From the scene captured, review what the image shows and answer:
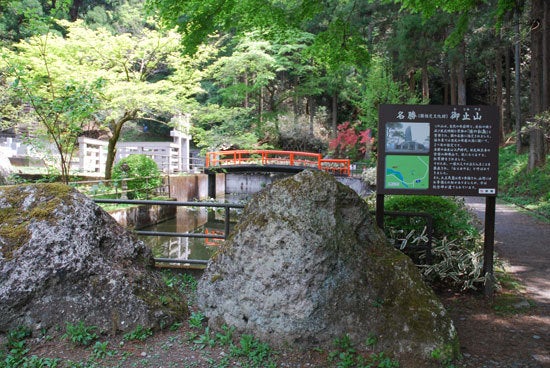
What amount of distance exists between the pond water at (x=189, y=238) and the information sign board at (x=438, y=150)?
3594mm

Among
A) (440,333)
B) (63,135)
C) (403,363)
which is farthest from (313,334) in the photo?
(63,135)

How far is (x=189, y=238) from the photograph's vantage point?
→ 13.3 meters

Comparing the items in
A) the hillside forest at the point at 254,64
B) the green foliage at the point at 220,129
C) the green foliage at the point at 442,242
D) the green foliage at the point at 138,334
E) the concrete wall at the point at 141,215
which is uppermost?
the hillside forest at the point at 254,64

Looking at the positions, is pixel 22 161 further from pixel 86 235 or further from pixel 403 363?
pixel 403 363

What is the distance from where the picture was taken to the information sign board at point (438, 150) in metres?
4.73

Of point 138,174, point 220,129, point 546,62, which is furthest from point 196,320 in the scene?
point 546,62

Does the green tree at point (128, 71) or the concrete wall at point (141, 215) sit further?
the green tree at point (128, 71)

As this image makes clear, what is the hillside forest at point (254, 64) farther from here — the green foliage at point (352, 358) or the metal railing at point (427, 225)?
the green foliage at point (352, 358)

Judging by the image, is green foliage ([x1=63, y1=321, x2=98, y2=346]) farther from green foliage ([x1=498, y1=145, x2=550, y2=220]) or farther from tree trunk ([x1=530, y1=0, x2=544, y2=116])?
tree trunk ([x1=530, y1=0, x2=544, y2=116])

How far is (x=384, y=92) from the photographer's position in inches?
861

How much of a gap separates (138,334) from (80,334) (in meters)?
0.43

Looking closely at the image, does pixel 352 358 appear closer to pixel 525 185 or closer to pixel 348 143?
pixel 525 185

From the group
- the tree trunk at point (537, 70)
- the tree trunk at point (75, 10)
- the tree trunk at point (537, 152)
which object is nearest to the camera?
the tree trunk at point (537, 70)

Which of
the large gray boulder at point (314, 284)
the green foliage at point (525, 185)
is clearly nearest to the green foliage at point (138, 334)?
the large gray boulder at point (314, 284)
